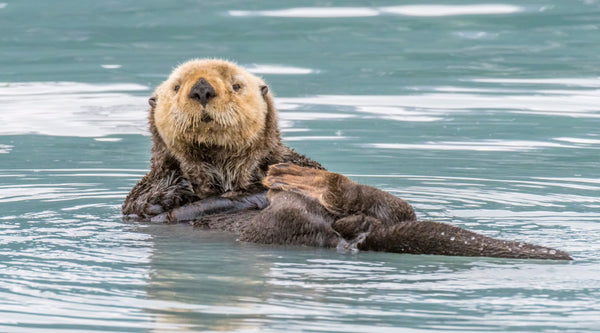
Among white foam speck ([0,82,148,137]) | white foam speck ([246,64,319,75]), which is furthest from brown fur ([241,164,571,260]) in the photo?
white foam speck ([246,64,319,75])

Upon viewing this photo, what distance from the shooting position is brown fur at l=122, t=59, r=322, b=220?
5254 millimetres

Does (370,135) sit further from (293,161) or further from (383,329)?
(383,329)

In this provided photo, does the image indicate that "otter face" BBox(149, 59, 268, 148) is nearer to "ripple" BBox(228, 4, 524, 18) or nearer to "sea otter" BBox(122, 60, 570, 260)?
"sea otter" BBox(122, 60, 570, 260)

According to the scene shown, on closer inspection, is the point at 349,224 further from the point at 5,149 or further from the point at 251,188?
the point at 5,149

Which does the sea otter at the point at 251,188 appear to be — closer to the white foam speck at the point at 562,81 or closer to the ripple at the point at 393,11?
the white foam speck at the point at 562,81

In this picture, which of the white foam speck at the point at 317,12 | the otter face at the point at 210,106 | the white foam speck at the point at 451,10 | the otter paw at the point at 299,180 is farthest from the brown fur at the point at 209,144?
the white foam speck at the point at 451,10

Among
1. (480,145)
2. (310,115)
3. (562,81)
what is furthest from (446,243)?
(562,81)

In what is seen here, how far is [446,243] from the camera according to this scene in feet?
14.6

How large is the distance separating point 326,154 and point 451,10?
6063mm

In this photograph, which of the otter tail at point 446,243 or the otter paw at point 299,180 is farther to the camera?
the otter paw at point 299,180

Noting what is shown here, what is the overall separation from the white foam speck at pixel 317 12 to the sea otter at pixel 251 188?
7995 mm

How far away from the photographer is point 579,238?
4.88 m

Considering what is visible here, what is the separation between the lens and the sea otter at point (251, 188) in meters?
4.50

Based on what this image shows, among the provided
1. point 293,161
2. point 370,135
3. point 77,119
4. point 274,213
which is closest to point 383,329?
point 274,213
